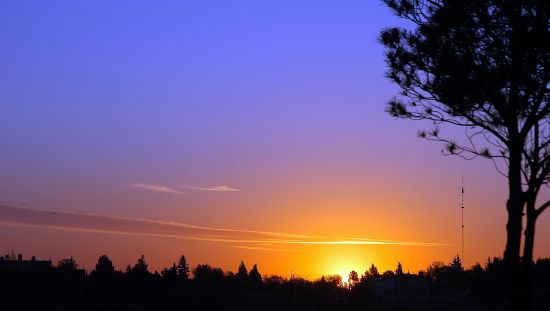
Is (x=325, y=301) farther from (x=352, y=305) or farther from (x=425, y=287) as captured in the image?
(x=425, y=287)

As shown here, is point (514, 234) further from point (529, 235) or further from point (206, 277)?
point (206, 277)

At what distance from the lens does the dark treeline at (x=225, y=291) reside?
29697mm

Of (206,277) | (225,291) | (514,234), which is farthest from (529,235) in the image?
(206,277)

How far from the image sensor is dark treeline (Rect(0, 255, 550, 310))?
2970cm

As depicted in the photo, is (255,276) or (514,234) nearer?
(514,234)

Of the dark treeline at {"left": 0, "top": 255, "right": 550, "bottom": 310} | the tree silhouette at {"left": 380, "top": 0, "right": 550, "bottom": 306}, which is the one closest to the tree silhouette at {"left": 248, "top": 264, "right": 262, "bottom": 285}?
the dark treeline at {"left": 0, "top": 255, "right": 550, "bottom": 310}

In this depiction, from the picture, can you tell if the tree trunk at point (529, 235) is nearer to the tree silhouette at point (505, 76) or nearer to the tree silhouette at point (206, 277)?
the tree silhouette at point (505, 76)

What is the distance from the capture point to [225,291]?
34.7 meters

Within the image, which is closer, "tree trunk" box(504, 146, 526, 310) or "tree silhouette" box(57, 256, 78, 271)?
"tree trunk" box(504, 146, 526, 310)

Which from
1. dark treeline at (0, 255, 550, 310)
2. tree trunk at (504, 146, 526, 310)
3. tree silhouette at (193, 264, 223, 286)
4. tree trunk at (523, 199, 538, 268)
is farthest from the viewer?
tree silhouette at (193, 264, 223, 286)

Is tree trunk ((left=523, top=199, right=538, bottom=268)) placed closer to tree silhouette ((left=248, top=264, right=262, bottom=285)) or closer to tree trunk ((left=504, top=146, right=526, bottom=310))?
tree trunk ((left=504, top=146, right=526, bottom=310))

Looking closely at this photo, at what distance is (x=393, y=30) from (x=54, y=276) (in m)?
22.0

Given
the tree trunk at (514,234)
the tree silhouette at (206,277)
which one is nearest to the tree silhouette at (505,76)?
the tree trunk at (514,234)

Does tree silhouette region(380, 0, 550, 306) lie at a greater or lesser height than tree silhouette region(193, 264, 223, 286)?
greater
